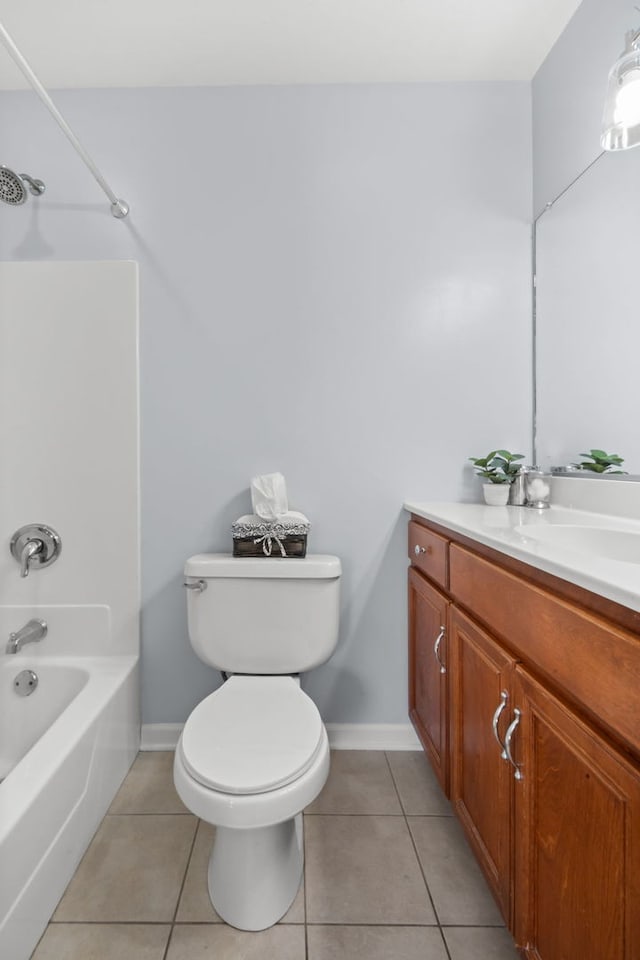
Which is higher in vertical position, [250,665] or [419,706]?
[250,665]

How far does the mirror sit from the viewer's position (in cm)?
125

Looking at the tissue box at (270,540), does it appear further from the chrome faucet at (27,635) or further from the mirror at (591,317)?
the mirror at (591,317)

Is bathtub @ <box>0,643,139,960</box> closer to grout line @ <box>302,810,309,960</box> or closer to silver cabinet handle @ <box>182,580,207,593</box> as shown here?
silver cabinet handle @ <box>182,580,207,593</box>

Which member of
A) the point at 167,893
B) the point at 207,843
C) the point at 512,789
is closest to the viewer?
the point at 512,789

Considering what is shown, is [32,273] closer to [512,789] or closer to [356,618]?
[356,618]

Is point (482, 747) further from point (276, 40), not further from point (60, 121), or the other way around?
point (276, 40)

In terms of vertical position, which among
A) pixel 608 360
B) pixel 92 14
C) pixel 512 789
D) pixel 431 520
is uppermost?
pixel 92 14

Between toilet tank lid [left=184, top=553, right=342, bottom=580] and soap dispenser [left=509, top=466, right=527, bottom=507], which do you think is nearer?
toilet tank lid [left=184, top=553, right=342, bottom=580]

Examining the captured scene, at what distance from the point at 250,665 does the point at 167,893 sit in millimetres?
548

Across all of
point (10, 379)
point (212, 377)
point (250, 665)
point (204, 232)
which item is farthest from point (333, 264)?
point (250, 665)

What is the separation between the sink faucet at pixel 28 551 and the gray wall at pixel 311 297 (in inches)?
13.9

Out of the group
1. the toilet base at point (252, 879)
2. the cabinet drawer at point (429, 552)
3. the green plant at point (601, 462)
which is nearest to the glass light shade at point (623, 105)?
the green plant at point (601, 462)

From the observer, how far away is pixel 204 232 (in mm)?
→ 1662

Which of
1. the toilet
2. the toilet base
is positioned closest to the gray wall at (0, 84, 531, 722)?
the toilet
